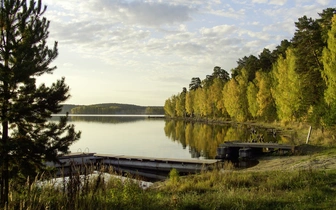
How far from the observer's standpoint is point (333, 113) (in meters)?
22.8

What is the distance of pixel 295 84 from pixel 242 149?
46.1 ft

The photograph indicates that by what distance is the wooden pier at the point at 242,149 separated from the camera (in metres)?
26.4

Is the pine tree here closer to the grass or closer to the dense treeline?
the grass

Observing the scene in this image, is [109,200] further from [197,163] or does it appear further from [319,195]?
[197,163]

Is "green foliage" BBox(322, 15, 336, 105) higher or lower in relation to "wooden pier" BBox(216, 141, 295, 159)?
higher

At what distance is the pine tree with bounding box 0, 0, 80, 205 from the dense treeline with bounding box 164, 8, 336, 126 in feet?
65.7

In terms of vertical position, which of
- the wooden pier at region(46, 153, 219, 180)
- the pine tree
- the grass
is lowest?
the wooden pier at region(46, 153, 219, 180)

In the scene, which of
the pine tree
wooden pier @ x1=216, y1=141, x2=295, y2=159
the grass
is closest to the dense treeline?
wooden pier @ x1=216, y1=141, x2=295, y2=159

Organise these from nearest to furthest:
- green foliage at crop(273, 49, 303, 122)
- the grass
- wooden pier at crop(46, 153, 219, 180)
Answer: the grass
wooden pier at crop(46, 153, 219, 180)
green foliage at crop(273, 49, 303, 122)

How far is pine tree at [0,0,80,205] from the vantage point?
9148 millimetres

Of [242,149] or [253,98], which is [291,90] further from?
[253,98]

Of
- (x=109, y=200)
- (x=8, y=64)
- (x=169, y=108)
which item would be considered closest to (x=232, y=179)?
(x=109, y=200)

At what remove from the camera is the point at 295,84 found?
119 ft

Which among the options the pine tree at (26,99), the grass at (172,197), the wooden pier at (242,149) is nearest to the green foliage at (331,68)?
the wooden pier at (242,149)
